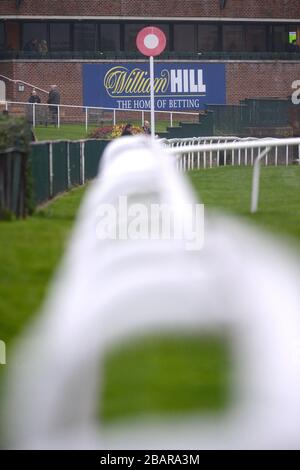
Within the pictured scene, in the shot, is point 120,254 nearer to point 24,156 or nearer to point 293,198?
point 293,198

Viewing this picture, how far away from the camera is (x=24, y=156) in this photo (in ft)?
35.9

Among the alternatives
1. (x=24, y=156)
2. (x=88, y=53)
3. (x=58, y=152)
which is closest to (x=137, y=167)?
(x=24, y=156)

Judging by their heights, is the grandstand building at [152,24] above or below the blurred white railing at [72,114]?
above

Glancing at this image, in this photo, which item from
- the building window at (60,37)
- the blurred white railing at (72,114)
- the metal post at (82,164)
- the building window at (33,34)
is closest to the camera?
the metal post at (82,164)

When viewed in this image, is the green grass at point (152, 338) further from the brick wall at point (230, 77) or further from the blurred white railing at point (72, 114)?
the brick wall at point (230, 77)

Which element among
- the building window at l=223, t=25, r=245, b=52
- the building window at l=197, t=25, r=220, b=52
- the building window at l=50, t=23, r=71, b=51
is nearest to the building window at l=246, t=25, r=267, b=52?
the building window at l=223, t=25, r=245, b=52

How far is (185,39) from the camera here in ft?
173

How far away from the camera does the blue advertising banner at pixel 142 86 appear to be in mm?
49031

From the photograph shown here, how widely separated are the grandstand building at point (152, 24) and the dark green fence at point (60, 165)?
28525mm

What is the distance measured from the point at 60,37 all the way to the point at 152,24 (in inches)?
147

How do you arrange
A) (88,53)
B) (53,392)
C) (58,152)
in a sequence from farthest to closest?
(88,53)
(58,152)
(53,392)

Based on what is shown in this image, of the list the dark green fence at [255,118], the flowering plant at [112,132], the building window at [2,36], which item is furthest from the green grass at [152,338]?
the building window at [2,36]

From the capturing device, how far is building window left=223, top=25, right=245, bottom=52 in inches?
2079
